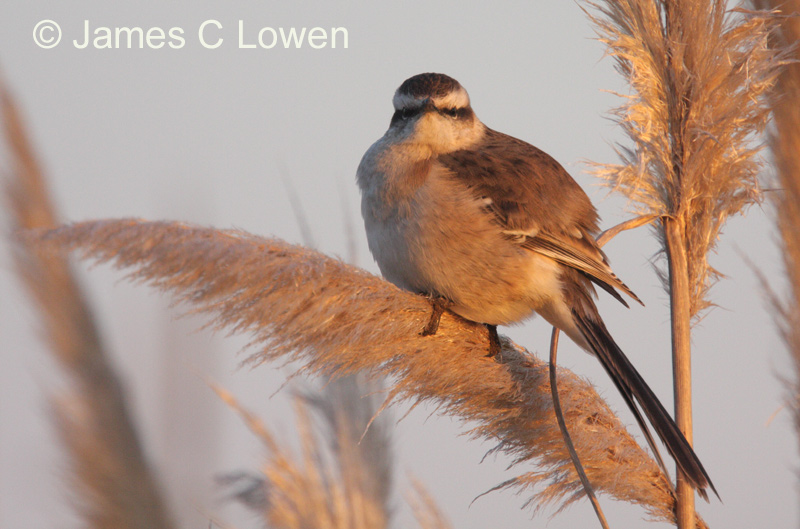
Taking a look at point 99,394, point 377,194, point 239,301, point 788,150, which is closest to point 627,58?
point 788,150

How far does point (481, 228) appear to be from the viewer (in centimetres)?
232

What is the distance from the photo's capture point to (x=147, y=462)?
106 centimetres

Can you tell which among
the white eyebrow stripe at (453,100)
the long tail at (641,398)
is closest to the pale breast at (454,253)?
the long tail at (641,398)

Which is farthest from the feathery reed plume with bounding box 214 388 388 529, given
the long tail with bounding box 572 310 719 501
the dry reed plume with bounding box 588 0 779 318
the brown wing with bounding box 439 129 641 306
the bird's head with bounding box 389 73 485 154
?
the bird's head with bounding box 389 73 485 154

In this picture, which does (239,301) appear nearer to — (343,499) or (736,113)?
(343,499)

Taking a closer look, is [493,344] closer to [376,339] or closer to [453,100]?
[376,339]

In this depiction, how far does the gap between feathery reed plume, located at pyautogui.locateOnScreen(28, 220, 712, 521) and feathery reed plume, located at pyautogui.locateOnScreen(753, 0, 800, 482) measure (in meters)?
0.48

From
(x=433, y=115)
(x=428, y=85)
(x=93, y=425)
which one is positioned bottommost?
(x=93, y=425)

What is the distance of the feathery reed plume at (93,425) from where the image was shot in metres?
1.04

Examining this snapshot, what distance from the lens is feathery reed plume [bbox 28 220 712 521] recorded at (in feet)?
3.40

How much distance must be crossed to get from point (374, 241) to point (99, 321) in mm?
1320

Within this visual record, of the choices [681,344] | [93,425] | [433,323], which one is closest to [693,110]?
[681,344]

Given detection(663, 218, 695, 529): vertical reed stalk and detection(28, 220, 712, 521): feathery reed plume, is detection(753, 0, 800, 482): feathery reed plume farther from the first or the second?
detection(28, 220, 712, 521): feathery reed plume

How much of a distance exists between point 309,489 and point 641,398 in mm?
924
